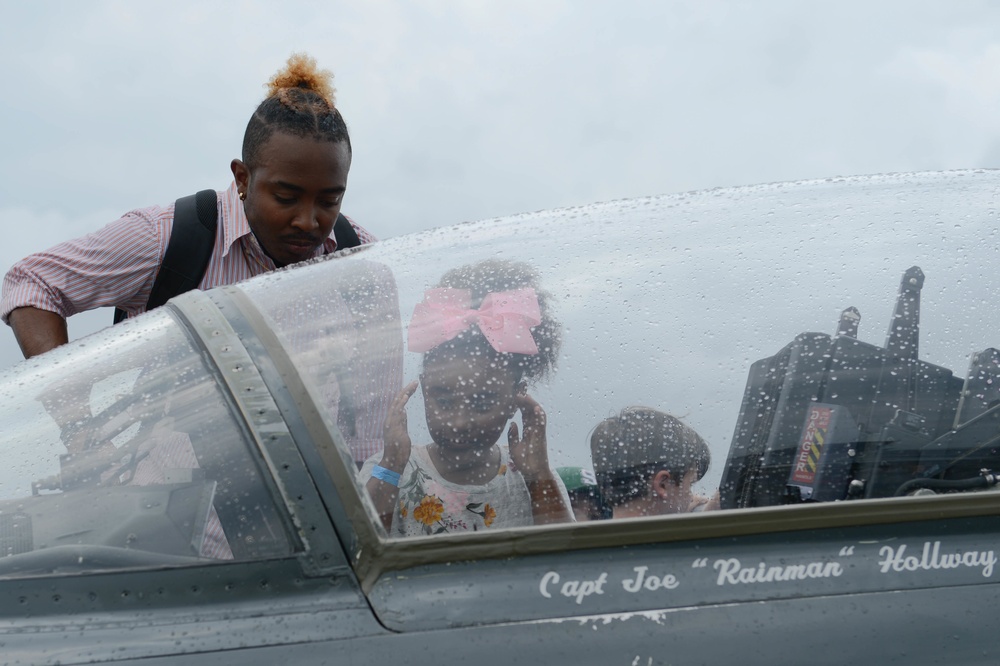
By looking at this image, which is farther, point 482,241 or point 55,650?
point 482,241

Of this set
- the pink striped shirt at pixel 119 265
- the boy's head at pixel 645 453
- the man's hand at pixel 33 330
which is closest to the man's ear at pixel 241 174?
the pink striped shirt at pixel 119 265

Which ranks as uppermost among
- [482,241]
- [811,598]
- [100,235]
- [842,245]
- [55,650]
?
[842,245]

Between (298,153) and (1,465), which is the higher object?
(298,153)

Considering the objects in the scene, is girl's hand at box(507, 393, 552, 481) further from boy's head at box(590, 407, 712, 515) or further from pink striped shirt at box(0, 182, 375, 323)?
pink striped shirt at box(0, 182, 375, 323)

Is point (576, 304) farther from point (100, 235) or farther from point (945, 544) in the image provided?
point (100, 235)

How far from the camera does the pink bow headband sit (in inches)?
71.7

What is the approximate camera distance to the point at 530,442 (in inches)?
68.4

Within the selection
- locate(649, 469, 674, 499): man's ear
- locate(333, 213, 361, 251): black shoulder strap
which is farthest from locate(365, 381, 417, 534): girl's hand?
locate(333, 213, 361, 251): black shoulder strap

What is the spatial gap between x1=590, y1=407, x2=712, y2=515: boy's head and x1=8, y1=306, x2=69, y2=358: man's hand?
1.75 meters

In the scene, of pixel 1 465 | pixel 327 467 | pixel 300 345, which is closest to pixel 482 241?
pixel 300 345

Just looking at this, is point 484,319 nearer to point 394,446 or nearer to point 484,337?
point 484,337

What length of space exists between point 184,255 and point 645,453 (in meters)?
1.76

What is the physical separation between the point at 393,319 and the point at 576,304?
1.18ft

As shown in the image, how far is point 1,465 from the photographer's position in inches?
67.7
